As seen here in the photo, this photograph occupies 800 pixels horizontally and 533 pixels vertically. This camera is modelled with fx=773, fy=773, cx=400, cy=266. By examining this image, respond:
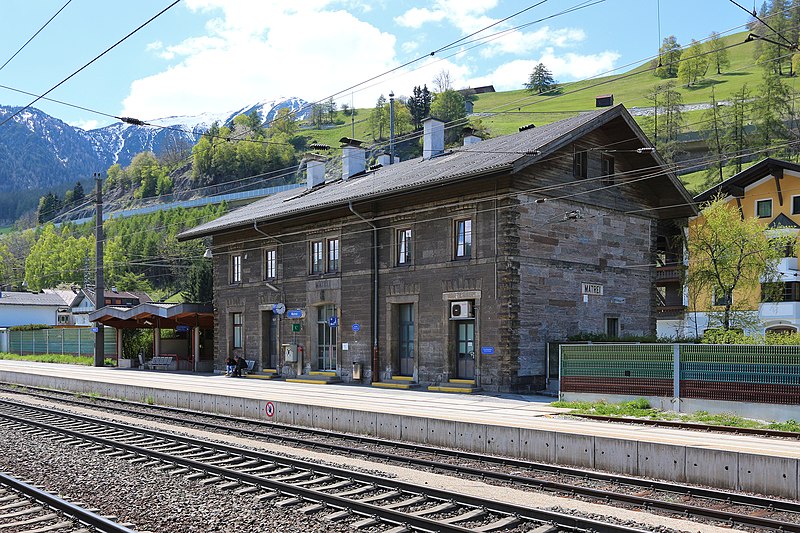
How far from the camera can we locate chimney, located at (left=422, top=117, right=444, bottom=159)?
32.8m

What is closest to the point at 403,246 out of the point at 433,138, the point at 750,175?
the point at 433,138

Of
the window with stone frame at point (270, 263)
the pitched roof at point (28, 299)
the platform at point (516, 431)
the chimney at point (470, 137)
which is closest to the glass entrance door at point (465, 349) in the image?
the platform at point (516, 431)

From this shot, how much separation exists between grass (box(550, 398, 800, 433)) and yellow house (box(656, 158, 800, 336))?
23.6m

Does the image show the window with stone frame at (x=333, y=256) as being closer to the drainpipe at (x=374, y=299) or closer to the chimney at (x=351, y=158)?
the drainpipe at (x=374, y=299)

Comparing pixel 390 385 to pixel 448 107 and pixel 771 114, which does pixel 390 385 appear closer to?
pixel 771 114

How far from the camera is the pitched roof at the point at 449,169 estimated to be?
24.0 m

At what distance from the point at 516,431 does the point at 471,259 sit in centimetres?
1177

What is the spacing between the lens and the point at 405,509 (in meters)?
9.80

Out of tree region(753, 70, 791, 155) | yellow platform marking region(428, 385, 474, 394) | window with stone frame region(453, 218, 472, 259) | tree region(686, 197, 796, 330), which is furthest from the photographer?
tree region(753, 70, 791, 155)

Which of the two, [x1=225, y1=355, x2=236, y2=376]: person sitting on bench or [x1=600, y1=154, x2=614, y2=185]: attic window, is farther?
[x1=225, y1=355, x2=236, y2=376]: person sitting on bench

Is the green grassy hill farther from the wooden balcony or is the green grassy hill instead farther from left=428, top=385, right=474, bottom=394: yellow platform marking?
left=428, top=385, right=474, bottom=394: yellow platform marking

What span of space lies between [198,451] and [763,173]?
39664 millimetres

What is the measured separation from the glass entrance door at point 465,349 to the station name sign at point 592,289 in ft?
14.2

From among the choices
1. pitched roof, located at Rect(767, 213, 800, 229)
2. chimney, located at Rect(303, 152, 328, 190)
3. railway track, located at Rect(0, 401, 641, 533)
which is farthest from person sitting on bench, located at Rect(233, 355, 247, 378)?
pitched roof, located at Rect(767, 213, 800, 229)
